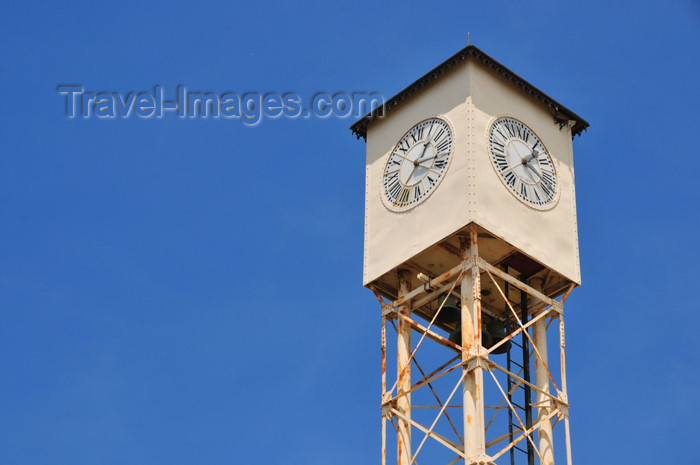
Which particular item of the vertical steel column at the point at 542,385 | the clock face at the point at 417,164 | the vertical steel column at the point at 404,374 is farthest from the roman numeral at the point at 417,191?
the vertical steel column at the point at 542,385

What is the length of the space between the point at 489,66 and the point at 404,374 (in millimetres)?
8653

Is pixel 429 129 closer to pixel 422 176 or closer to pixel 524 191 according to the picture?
pixel 422 176

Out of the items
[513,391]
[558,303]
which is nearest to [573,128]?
[558,303]

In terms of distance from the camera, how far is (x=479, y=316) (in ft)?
127

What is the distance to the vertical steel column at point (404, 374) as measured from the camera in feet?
128

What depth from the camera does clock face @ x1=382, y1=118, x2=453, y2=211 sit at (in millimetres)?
41250

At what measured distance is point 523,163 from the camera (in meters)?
41.8

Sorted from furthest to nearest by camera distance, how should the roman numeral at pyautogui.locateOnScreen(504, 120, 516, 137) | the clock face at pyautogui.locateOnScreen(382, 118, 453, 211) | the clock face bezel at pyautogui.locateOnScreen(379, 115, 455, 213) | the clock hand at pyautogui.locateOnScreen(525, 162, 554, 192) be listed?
the roman numeral at pyautogui.locateOnScreen(504, 120, 516, 137) < the clock hand at pyautogui.locateOnScreen(525, 162, 554, 192) < the clock face at pyautogui.locateOnScreen(382, 118, 453, 211) < the clock face bezel at pyautogui.locateOnScreen(379, 115, 455, 213)

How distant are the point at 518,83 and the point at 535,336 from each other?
6.96 m

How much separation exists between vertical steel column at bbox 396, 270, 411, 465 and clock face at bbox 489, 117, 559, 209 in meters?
3.64

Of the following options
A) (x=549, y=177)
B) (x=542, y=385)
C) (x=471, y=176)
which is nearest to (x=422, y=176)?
(x=471, y=176)

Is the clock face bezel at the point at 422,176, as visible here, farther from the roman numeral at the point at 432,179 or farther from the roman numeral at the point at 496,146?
the roman numeral at the point at 496,146

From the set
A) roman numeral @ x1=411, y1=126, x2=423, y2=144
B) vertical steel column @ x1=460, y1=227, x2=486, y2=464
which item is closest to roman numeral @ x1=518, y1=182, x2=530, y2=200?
vertical steel column @ x1=460, y1=227, x2=486, y2=464

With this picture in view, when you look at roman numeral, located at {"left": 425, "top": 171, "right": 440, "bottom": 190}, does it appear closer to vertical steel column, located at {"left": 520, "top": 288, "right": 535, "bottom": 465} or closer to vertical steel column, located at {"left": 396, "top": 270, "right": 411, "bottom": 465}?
vertical steel column, located at {"left": 396, "top": 270, "right": 411, "bottom": 465}
